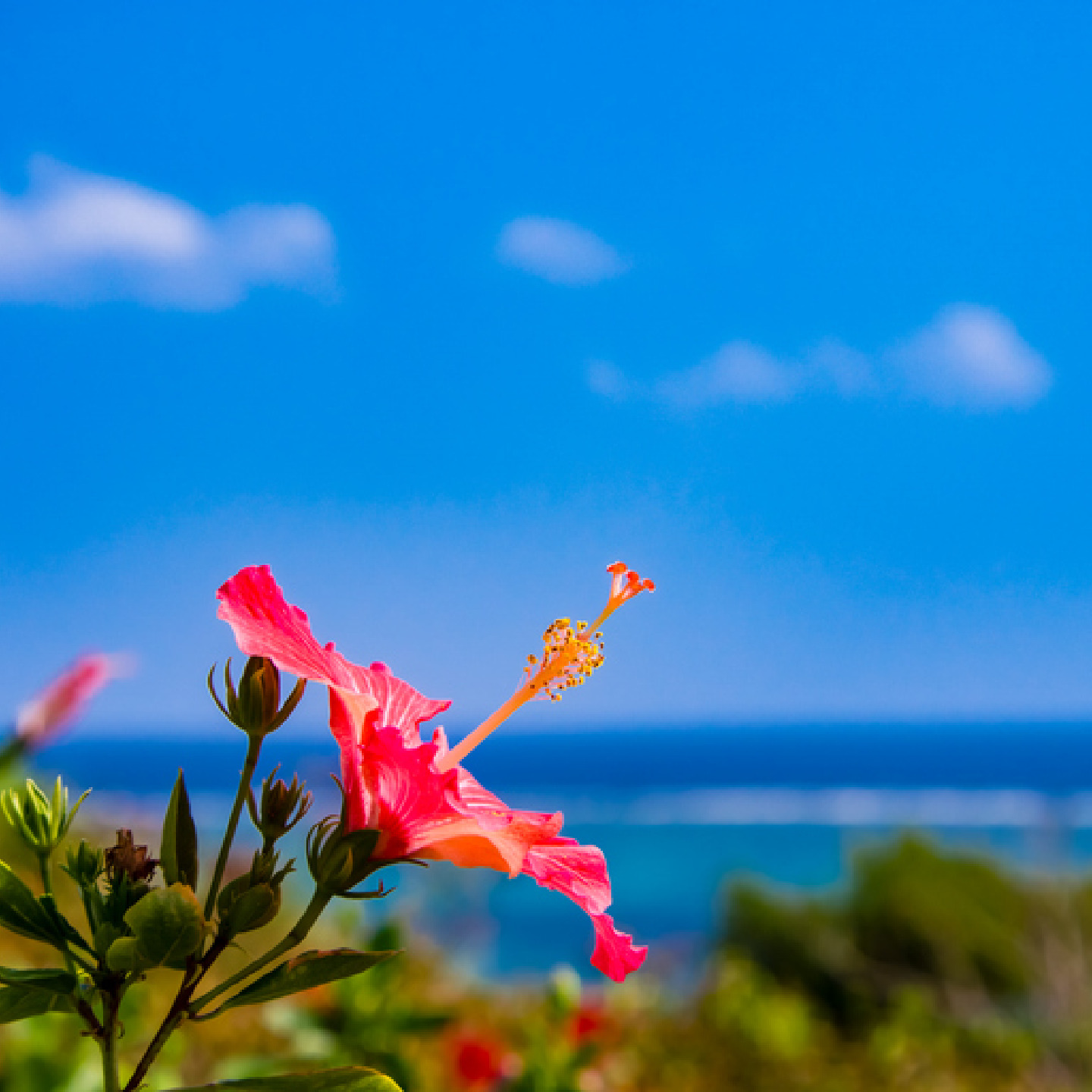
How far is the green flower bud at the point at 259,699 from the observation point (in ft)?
1.98

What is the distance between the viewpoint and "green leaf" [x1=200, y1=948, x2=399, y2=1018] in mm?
573

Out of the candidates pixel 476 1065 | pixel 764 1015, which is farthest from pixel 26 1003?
pixel 764 1015

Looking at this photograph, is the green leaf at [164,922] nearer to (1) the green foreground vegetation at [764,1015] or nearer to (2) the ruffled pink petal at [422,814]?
(2) the ruffled pink petal at [422,814]

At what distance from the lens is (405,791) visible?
632 mm

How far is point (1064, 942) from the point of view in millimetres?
3801

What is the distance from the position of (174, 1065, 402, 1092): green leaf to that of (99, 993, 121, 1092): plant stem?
42mm

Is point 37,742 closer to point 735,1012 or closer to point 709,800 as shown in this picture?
point 735,1012

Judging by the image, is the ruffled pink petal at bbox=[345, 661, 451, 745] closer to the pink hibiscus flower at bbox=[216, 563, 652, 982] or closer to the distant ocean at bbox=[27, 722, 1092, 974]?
the pink hibiscus flower at bbox=[216, 563, 652, 982]

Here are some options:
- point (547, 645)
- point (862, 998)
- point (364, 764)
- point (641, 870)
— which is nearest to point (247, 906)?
point (364, 764)

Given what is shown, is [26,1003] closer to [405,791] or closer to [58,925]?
[58,925]

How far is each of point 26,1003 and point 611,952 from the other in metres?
0.29

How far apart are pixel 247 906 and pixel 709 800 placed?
4.20m

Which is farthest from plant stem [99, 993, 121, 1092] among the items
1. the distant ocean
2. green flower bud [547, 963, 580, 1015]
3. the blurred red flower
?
the blurred red flower

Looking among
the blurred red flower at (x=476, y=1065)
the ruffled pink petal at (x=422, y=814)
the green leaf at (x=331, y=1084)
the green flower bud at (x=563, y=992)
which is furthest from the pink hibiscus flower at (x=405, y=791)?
the blurred red flower at (x=476, y=1065)
